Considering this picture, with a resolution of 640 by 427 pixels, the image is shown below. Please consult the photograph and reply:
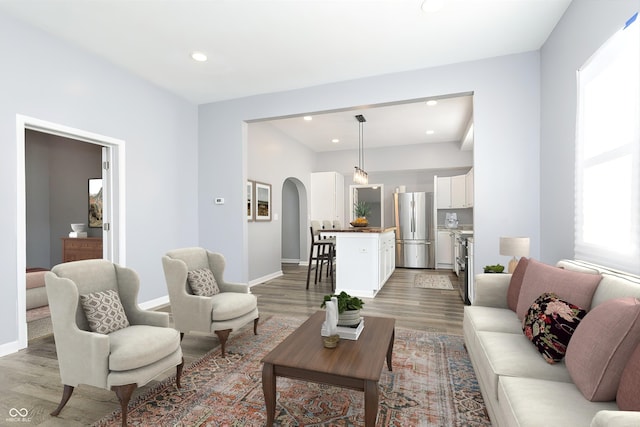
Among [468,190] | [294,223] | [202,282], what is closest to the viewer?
[202,282]

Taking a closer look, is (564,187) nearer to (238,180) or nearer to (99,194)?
(238,180)

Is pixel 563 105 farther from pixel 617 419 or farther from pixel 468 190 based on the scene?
pixel 468 190

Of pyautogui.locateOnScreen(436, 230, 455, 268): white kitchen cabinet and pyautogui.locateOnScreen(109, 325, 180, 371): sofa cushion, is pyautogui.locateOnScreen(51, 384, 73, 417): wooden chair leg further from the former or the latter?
pyautogui.locateOnScreen(436, 230, 455, 268): white kitchen cabinet

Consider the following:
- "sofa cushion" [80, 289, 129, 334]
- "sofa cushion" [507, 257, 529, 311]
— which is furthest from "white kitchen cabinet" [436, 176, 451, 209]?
"sofa cushion" [80, 289, 129, 334]

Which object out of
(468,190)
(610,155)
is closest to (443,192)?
(468,190)

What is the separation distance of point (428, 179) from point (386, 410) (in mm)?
6991

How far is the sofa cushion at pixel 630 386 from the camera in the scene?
3.71 ft

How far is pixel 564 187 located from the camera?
2938mm

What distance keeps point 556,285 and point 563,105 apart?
1874 mm

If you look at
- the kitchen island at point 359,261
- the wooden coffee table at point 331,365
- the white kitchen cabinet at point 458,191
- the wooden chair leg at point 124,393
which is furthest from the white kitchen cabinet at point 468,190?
the wooden chair leg at point 124,393

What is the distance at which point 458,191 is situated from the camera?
752 centimetres

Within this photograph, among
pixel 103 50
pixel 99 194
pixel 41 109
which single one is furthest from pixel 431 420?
pixel 99 194

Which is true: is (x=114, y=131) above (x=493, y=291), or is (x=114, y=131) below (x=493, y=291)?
above

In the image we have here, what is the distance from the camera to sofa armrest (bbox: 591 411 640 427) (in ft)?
2.65
